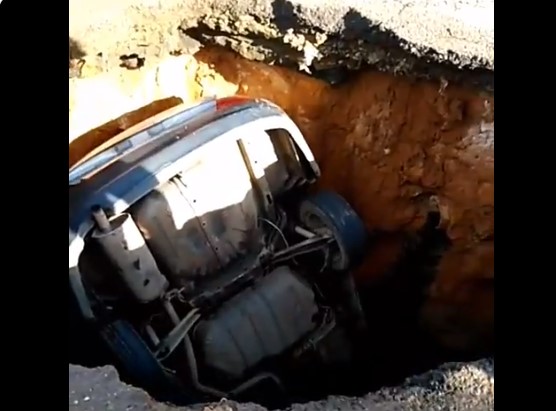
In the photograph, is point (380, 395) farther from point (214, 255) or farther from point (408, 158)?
point (408, 158)

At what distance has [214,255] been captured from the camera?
3713 mm

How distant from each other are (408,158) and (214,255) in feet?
3.68

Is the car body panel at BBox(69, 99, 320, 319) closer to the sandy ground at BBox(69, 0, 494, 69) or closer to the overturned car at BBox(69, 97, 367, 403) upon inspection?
the overturned car at BBox(69, 97, 367, 403)

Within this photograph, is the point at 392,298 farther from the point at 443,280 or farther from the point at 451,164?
the point at 451,164

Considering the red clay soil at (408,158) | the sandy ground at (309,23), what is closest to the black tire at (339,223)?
the red clay soil at (408,158)

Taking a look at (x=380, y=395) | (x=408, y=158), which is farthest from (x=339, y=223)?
(x=380, y=395)

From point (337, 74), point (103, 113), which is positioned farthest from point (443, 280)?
point (103, 113)

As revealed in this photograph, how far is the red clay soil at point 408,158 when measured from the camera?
13.0ft

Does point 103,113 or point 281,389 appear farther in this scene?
point 103,113

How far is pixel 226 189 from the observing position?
374 centimetres

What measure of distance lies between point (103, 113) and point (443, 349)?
2.11 metres

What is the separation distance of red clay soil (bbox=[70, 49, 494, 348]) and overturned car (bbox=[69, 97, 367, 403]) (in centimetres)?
33

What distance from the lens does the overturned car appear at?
10.9ft

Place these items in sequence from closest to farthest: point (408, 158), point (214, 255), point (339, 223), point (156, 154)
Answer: point (156, 154) → point (214, 255) → point (339, 223) → point (408, 158)
